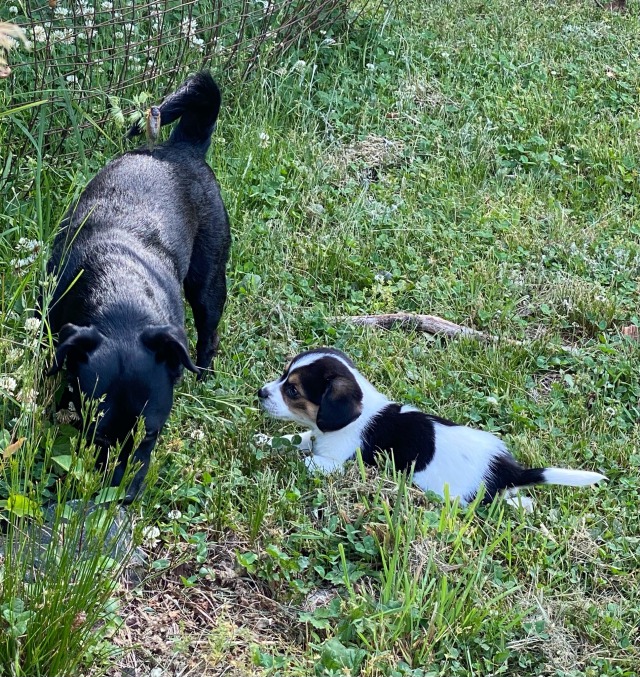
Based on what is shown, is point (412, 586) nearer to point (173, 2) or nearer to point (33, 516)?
point (33, 516)

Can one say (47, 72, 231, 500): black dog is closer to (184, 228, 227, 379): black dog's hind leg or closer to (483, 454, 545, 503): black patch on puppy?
(184, 228, 227, 379): black dog's hind leg

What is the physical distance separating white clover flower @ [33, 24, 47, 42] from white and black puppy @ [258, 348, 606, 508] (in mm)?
2134

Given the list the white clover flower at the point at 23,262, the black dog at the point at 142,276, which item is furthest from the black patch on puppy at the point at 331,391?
the white clover flower at the point at 23,262

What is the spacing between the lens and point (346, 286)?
4949 mm

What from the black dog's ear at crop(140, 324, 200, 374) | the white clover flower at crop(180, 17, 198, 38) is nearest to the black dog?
the black dog's ear at crop(140, 324, 200, 374)

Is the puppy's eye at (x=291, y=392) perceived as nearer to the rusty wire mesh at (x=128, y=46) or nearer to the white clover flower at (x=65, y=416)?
the white clover flower at (x=65, y=416)

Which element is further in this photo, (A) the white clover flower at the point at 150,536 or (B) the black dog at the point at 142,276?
(B) the black dog at the point at 142,276

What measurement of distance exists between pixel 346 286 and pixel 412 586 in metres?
2.27

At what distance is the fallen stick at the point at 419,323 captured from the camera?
15.3ft

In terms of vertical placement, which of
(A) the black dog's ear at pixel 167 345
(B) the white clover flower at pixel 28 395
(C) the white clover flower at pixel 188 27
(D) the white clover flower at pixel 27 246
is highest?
(C) the white clover flower at pixel 188 27

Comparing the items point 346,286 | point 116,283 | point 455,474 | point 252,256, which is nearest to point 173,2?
point 252,256

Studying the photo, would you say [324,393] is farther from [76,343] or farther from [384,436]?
→ [76,343]

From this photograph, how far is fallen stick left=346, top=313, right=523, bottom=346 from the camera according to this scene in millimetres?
4656

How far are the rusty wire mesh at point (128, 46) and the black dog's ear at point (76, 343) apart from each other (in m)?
1.02
